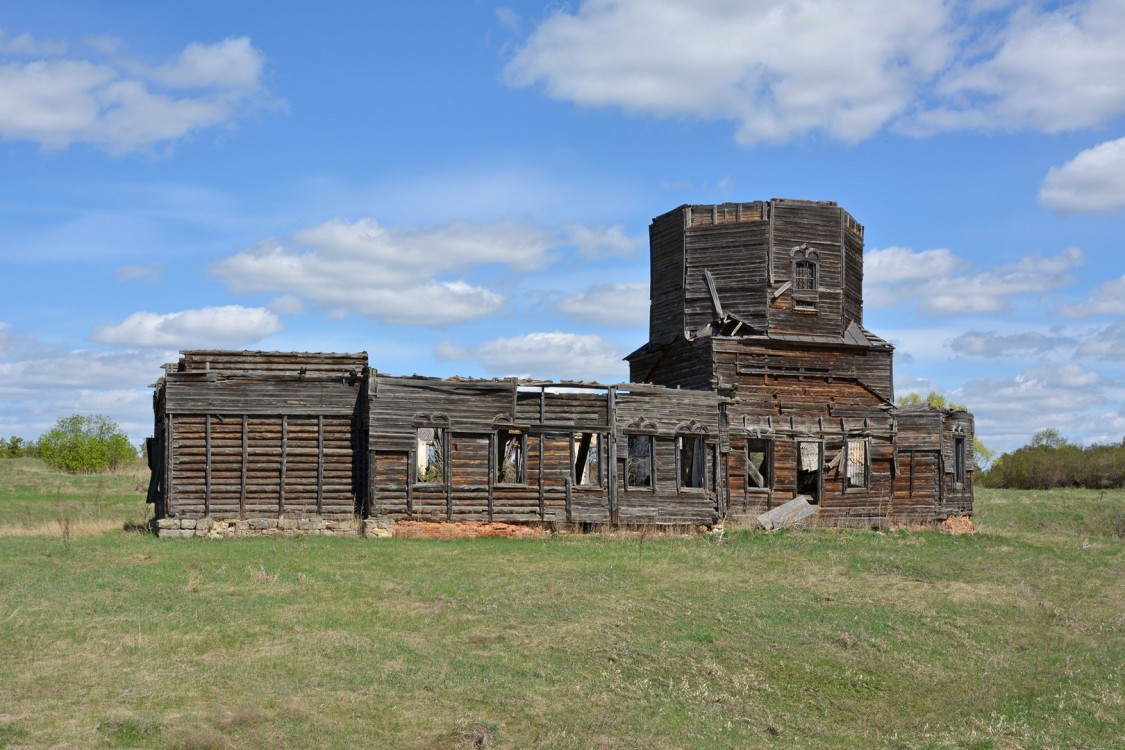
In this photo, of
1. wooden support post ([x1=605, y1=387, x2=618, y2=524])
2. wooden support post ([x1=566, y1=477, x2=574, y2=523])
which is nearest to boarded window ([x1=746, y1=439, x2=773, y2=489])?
wooden support post ([x1=605, y1=387, x2=618, y2=524])

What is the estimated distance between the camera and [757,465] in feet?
114

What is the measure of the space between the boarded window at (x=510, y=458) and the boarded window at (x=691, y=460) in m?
4.88

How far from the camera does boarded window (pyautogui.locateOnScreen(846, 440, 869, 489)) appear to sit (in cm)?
3525

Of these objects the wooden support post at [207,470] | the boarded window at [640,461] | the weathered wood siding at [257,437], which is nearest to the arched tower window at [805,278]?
the boarded window at [640,461]

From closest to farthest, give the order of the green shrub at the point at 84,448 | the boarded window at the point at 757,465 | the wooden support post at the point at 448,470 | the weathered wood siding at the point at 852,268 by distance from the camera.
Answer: the wooden support post at the point at 448,470
the boarded window at the point at 757,465
the weathered wood siding at the point at 852,268
the green shrub at the point at 84,448

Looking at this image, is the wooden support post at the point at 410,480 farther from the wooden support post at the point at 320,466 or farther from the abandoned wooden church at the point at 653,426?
the wooden support post at the point at 320,466

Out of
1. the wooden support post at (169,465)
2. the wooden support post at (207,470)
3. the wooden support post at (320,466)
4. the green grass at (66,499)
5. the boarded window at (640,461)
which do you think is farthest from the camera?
the boarded window at (640,461)

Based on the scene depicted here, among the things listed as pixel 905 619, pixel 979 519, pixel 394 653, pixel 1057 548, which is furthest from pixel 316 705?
pixel 979 519

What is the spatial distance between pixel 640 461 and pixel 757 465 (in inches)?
194

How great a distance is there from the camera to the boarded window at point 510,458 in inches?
1152

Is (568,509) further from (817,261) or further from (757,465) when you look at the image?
(817,261)

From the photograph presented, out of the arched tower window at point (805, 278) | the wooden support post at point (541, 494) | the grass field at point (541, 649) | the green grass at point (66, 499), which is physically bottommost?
the grass field at point (541, 649)

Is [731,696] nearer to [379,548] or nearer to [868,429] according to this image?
[379,548]

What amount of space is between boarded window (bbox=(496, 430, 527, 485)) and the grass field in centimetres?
450
